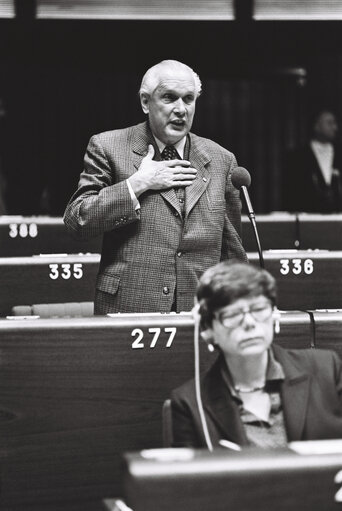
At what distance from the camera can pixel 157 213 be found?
2.72 m

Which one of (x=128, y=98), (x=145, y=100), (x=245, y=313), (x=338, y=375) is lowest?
(x=338, y=375)

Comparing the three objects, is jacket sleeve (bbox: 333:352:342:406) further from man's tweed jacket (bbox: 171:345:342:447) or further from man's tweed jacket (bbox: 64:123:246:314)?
man's tweed jacket (bbox: 64:123:246:314)

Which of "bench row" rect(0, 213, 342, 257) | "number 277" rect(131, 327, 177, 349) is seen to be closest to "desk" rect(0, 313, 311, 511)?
"number 277" rect(131, 327, 177, 349)

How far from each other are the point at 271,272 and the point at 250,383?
1737mm

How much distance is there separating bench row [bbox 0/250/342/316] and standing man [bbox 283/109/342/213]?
8.64 feet

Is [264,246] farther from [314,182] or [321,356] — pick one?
[321,356]

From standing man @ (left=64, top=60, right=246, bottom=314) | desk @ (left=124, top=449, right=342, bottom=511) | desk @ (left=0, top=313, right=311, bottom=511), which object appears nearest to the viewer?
desk @ (left=124, top=449, right=342, bottom=511)

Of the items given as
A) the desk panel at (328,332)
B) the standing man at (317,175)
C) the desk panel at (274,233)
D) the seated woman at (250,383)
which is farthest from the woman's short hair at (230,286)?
the standing man at (317,175)

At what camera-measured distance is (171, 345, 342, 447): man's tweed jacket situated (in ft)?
6.08

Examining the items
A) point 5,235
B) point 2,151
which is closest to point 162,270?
point 5,235

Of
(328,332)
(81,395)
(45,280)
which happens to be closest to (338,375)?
(328,332)

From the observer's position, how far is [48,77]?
7.63 m

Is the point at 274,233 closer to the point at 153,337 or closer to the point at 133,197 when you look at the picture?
the point at 133,197

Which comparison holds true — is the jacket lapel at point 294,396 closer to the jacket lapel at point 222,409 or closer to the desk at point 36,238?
the jacket lapel at point 222,409
